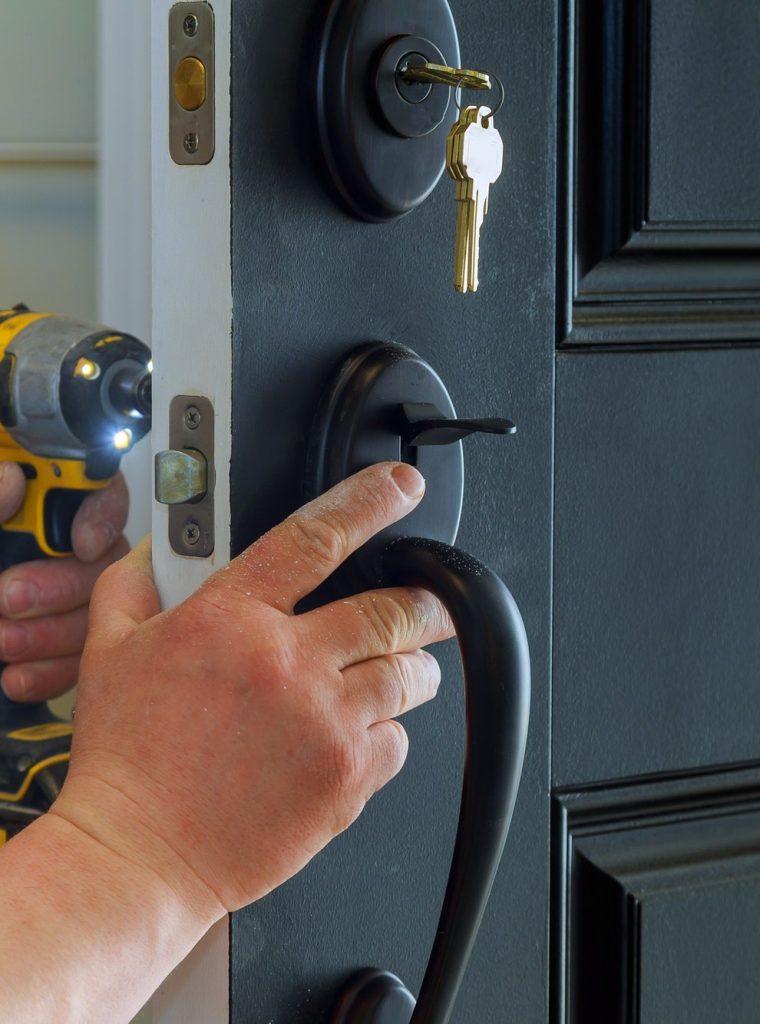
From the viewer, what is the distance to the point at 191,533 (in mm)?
479

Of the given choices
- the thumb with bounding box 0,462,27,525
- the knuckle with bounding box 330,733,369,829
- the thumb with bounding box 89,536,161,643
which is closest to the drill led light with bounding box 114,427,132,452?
the thumb with bounding box 0,462,27,525

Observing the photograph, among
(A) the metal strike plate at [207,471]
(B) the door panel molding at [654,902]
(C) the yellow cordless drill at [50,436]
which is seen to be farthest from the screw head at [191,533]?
(C) the yellow cordless drill at [50,436]

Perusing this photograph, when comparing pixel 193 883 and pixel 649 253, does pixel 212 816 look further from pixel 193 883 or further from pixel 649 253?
pixel 649 253

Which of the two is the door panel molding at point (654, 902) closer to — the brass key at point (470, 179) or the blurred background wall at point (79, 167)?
the brass key at point (470, 179)

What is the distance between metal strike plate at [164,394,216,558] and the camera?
1.53ft

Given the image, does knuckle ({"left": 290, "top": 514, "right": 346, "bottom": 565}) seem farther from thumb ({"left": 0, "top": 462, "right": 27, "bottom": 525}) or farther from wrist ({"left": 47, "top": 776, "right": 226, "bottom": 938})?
thumb ({"left": 0, "top": 462, "right": 27, "bottom": 525})

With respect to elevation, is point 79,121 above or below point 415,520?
above

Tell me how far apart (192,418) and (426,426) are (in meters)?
0.09

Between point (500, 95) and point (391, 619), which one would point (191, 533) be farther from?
point (500, 95)

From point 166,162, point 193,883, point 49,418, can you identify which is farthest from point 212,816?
point 49,418

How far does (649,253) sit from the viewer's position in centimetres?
57

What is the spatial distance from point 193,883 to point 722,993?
303 mm

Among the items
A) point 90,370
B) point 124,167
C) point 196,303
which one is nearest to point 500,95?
point 196,303

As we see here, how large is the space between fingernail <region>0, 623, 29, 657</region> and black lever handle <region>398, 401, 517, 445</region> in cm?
64
